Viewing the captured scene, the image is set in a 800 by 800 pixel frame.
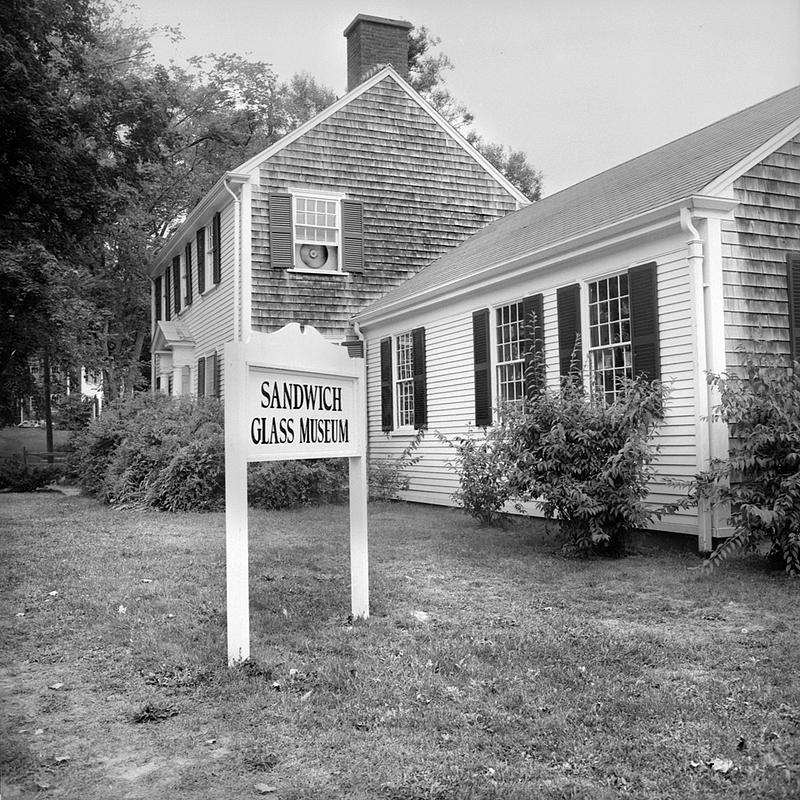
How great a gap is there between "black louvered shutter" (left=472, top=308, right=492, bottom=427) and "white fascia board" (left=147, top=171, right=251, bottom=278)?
19.5ft

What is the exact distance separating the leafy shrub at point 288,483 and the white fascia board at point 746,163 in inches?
276

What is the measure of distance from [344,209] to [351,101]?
231cm

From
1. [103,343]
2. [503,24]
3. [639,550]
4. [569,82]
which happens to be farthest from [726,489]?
[103,343]

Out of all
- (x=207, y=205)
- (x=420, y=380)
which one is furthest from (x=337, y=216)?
(x=420, y=380)

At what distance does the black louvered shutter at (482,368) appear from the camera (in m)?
11.4

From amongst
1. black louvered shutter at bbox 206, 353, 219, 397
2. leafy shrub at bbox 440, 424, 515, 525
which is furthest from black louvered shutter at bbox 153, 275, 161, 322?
leafy shrub at bbox 440, 424, 515, 525

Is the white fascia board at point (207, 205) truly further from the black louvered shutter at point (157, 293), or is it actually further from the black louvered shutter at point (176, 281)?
the black louvered shutter at point (157, 293)

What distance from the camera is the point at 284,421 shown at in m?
4.67

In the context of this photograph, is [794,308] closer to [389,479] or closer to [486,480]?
[486,480]

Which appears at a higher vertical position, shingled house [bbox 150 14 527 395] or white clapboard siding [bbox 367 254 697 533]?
shingled house [bbox 150 14 527 395]

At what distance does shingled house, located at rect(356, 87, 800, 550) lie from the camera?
26.7 ft

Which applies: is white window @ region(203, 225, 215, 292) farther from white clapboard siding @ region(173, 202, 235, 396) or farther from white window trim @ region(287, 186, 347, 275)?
white window trim @ region(287, 186, 347, 275)

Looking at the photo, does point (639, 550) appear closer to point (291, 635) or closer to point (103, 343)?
point (291, 635)

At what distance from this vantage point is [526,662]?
14.5ft
